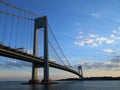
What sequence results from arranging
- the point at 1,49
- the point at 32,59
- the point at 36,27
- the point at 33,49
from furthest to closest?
the point at 36,27
the point at 33,49
the point at 32,59
the point at 1,49

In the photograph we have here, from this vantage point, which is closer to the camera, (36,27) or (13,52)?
(13,52)

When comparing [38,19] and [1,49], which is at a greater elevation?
[38,19]

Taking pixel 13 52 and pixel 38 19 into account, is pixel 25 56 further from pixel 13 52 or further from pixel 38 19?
pixel 38 19

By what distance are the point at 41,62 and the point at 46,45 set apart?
3353 millimetres

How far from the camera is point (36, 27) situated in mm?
47781

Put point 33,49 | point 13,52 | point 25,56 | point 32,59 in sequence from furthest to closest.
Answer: point 33,49
point 32,59
point 25,56
point 13,52

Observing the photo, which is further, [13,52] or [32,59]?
[32,59]

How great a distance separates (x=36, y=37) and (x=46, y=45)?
488cm

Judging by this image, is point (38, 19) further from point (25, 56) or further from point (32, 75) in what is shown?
point (25, 56)

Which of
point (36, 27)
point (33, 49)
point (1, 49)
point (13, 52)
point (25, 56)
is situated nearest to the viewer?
point (1, 49)

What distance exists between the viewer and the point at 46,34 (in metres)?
43.4

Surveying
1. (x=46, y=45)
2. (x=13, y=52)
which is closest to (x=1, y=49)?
(x=13, y=52)

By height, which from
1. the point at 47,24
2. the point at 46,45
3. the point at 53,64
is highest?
the point at 47,24

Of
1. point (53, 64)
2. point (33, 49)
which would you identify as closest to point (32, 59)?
point (33, 49)
